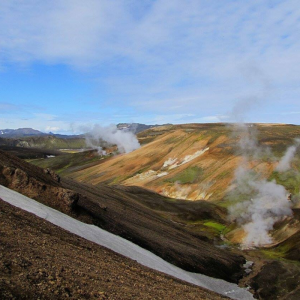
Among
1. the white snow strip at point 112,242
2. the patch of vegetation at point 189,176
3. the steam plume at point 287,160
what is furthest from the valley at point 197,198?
the white snow strip at point 112,242

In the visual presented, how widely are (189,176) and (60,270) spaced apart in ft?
300

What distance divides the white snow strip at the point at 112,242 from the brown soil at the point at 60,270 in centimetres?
319

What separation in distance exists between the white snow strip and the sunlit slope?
56.1 m

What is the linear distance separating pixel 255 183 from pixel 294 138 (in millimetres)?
38804

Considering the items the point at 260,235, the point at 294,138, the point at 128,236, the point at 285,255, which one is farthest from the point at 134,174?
the point at 128,236

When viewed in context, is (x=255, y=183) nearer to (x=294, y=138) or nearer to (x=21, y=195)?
(x=294, y=138)

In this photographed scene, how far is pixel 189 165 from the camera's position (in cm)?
11350

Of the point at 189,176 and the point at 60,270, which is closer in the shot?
the point at 60,270

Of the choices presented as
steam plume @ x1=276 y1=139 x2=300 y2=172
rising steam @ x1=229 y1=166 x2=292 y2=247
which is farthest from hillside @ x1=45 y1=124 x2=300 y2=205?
rising steam @ x1=229 y1=166 x2=292 y2=247

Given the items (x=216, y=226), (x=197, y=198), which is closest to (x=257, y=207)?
(x=216, y=226)

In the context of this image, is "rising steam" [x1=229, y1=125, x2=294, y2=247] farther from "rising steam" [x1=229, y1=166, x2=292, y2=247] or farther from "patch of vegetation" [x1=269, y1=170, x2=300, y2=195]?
"patch of vegetation" [x1=269, y1=170, x2=300, y2=195]

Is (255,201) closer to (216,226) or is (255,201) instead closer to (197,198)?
(216,226)

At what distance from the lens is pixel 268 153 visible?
103 meters

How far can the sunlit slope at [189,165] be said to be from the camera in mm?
97938
